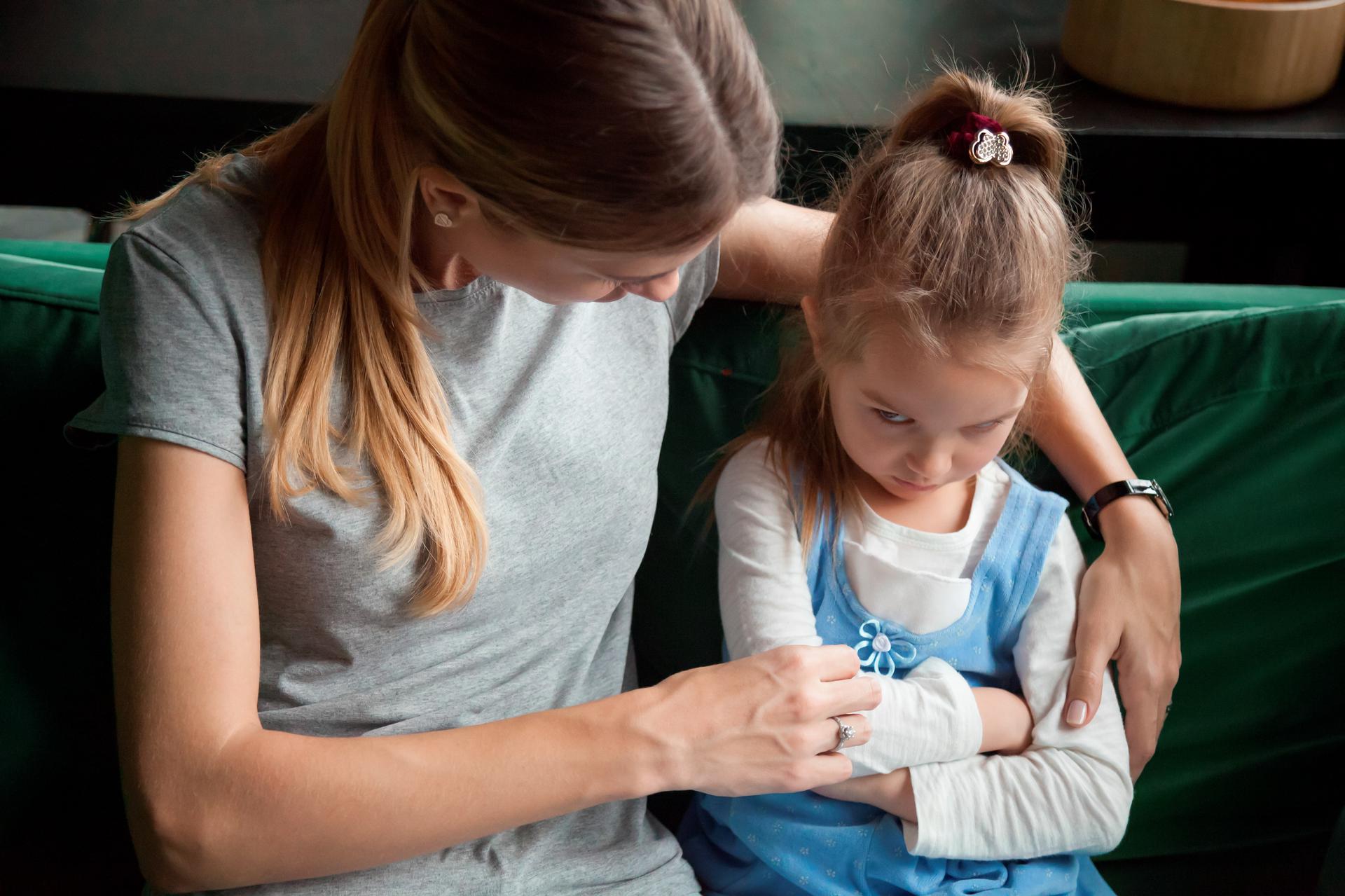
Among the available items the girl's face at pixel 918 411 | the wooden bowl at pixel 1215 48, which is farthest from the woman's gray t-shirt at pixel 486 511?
the wooden bowl at pixel 1215 48

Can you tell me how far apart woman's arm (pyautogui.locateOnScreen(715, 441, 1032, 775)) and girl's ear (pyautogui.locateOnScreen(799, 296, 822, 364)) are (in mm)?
136

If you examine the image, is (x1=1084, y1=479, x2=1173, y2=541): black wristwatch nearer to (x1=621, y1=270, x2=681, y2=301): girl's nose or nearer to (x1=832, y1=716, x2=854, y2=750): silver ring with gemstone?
(x1=832, y1=716, x2=854, y2=750): silver ring with gemstone

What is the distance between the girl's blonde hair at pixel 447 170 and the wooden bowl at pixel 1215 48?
927 mm

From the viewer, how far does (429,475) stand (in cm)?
100

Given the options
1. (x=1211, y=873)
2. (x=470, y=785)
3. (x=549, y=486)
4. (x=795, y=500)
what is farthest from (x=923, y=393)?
(x=1211, y=873)

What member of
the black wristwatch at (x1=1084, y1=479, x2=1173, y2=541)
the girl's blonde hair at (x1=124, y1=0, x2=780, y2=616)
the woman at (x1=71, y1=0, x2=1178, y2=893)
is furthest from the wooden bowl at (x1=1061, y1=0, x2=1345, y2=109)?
the girl's blonde hair at (x1=124, y1=0, x2=780, y2=616)

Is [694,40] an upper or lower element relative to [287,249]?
upper

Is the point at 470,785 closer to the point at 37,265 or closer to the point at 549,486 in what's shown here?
the point at 549,486

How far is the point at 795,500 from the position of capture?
122 cm

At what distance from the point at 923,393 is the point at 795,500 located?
21cm

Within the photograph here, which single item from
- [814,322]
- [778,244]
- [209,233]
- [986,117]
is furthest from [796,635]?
[209,233]

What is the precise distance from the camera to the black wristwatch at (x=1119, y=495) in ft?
4.03

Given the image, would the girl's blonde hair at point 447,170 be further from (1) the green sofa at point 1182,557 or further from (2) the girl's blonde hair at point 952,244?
(1) the green sofa at point 1182,557

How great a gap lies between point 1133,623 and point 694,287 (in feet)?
1.85
